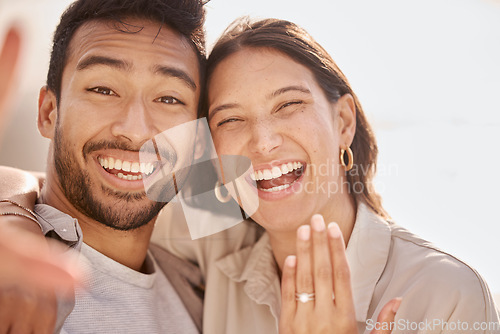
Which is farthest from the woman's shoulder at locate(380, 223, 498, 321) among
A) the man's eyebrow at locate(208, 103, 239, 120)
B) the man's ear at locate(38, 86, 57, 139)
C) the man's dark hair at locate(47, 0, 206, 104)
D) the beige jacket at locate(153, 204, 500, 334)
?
the man's ear at locate(38, 86, 57, 139)

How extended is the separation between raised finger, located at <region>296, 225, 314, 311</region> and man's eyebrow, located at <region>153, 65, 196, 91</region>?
0.74 metres

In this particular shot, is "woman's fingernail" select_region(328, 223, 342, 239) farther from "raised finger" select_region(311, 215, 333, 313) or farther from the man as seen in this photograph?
the man

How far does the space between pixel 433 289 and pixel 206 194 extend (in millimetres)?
963

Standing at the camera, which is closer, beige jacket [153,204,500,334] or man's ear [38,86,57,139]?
beige jacket [153,204,500,334]

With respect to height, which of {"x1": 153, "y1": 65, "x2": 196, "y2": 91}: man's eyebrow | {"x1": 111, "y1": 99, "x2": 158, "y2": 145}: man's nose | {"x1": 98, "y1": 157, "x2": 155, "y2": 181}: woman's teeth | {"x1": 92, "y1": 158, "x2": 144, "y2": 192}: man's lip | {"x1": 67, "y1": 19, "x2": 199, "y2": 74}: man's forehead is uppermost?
{"x1": 67, "y1": 19, "x2": 199, "y2": 74}: man's forehead

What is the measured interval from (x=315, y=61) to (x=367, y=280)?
28.5 inches

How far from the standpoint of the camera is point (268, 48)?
1471 millimetres

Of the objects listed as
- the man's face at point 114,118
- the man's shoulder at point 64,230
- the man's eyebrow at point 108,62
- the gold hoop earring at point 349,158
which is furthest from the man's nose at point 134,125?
the gold hoop earring at point 349,158

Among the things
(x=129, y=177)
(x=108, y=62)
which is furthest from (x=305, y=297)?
(x=108, y=62)

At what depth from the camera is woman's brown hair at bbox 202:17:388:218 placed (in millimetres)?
1470

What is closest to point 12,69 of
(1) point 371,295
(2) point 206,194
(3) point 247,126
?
(3) point 247,126

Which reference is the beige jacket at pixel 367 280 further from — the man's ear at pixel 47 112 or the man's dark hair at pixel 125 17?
the man's dark hair at pixel 125 17

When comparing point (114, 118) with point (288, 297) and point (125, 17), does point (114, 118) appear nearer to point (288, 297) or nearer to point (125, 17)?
point (125, 17)

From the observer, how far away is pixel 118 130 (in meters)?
1.38
